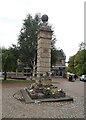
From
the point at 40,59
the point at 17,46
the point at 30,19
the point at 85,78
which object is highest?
the point at 30,19

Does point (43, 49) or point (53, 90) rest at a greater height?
point (43, 49)

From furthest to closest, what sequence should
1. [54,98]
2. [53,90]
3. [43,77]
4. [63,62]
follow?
[63,62]
[43,77]
[53,90]
[54,98]

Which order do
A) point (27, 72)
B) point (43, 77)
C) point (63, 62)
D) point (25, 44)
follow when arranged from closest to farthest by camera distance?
point (43, 77) < point (25, 44) < point (27, 72) < point (63, 62)

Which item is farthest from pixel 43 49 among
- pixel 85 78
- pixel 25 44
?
pixel 85 78

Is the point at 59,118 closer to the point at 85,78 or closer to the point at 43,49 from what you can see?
the point at 43,49

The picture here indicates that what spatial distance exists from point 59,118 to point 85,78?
38.0 metres

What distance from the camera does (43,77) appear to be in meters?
16.6

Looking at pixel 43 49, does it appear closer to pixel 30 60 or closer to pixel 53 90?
pixel 53 90

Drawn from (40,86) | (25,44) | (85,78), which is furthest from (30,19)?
(40,86)

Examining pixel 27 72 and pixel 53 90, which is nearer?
pixel 53 90

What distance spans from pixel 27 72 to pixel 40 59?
47.6 m

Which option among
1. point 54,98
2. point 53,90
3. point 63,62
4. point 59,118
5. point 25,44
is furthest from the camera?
point 63,62

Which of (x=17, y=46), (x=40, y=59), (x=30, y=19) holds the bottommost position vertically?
(x=40, y=59)

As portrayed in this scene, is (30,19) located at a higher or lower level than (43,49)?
higher
